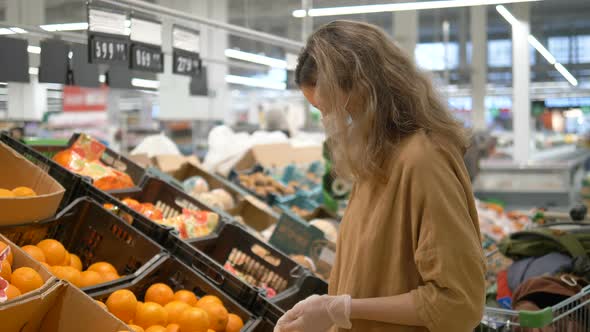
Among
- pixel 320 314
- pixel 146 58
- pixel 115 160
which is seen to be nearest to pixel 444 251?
pixel 320 314

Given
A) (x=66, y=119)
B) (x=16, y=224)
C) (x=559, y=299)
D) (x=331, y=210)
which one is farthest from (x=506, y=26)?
(x=16, y=224)

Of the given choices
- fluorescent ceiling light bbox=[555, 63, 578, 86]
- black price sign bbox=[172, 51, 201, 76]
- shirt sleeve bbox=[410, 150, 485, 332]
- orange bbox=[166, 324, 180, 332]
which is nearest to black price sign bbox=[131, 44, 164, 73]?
black price sign bbox=[172, 51, 201, 76]

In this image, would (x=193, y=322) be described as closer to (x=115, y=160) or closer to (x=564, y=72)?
(x=115, y=160)

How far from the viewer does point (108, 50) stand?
3.66m

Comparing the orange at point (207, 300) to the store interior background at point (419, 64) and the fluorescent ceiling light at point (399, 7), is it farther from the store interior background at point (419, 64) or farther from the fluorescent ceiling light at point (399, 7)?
the fluorescent ceiling light at point (399, 7)

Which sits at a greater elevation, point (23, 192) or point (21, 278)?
point (23, 192)

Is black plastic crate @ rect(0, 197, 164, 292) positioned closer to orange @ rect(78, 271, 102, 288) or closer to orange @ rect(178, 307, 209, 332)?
orange @ rect(78, 271, 102, 288)

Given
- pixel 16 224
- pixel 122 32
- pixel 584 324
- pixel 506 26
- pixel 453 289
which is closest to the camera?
pixel 453 289

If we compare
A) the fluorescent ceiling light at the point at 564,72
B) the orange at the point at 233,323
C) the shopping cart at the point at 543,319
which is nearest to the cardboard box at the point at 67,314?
the orange at the point at 233,323

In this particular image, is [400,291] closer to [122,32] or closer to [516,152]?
[122,32]

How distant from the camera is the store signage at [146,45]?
3.92m

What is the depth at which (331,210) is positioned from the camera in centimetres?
465

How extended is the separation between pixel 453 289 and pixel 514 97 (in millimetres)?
7024

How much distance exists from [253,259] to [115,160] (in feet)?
3.64
